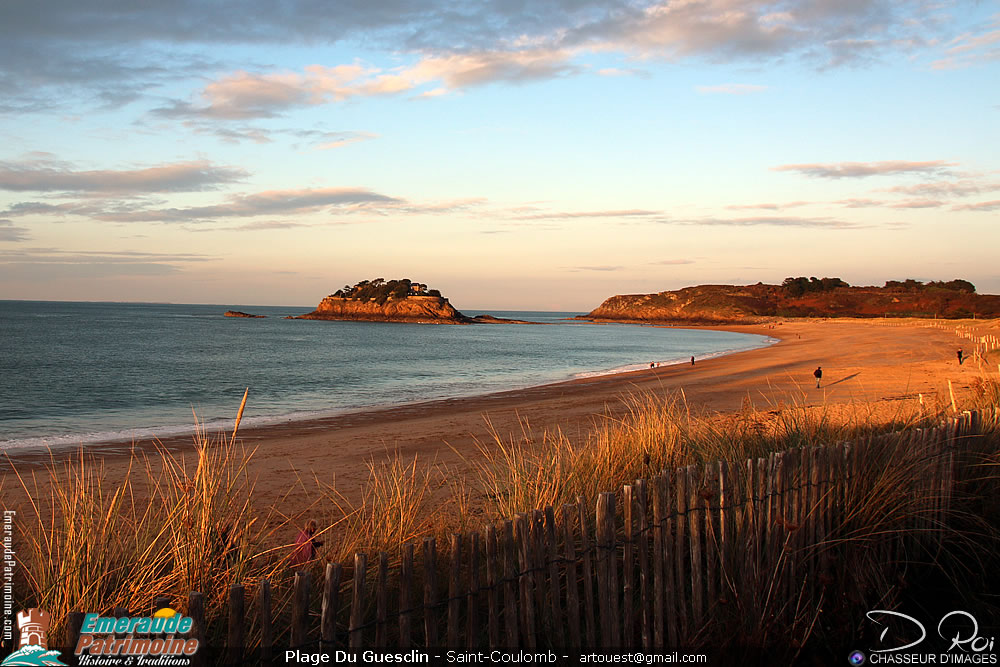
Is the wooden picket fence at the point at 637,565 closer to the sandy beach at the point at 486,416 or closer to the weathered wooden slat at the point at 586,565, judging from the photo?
the weathered wooden slat at the point at 586,565

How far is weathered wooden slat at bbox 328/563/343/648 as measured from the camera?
2857 millimetres

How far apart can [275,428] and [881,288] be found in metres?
153

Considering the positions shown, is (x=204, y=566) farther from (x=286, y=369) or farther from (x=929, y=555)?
(x=286, y=369)

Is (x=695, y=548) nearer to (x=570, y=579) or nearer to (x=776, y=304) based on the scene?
(x=570, y=579)

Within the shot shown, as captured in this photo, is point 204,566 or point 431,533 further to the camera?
point 431,533

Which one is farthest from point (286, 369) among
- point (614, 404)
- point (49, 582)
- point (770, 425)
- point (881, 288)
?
point (881, 288)

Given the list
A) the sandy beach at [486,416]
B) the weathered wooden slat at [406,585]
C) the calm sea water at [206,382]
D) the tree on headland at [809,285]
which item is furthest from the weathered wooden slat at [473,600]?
the tree on headland at [809,285]

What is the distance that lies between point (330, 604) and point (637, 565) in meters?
2.42

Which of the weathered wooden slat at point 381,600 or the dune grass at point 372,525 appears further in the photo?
the dune grass at point 372,525

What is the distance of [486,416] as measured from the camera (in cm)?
1597

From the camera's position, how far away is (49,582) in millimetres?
3375

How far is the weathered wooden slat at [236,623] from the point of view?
2.64 meters

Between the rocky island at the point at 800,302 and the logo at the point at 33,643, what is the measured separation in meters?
121

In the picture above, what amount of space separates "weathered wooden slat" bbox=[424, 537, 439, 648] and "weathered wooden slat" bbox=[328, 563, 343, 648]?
402 mm
